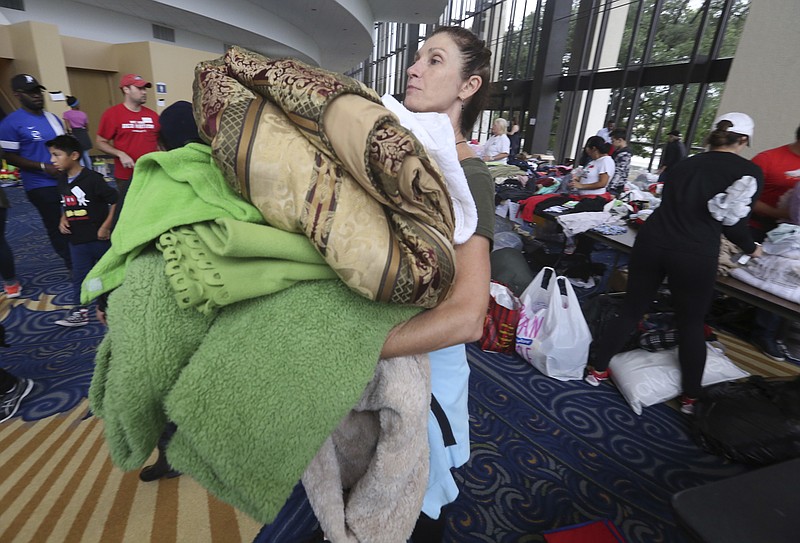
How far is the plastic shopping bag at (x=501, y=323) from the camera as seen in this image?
10.1ft

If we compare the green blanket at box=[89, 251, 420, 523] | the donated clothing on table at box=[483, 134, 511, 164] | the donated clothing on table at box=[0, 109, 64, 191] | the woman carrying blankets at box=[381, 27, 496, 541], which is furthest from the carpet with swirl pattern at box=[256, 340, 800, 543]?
the donated clothing on table at box=[483, 134, 511, 164]

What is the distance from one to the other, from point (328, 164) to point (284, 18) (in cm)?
1635

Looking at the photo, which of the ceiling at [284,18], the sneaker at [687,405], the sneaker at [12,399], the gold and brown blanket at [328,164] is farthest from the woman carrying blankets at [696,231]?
the ceiling at [284,18]

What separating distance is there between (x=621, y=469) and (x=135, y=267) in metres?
2.47

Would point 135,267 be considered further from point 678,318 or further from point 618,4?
point 618,4

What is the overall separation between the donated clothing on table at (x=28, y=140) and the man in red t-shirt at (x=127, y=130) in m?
0.47

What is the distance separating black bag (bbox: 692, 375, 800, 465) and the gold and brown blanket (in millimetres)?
2568

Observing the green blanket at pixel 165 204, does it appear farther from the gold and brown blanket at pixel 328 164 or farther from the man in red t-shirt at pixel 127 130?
the man in red t-shirt at pixel 127 130

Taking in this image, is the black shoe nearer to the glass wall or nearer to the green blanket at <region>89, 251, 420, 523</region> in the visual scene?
the green blanket at <region>89, 251, 420, 523</region>

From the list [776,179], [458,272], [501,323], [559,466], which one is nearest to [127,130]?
[501,323]

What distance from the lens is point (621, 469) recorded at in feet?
6.95

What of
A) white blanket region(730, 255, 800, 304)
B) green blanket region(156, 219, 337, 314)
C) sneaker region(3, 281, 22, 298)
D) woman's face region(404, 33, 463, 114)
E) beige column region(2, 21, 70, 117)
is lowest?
sneaker region(3, 281, 22, 298)

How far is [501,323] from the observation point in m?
3.10

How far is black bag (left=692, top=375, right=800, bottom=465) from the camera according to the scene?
2029mm
